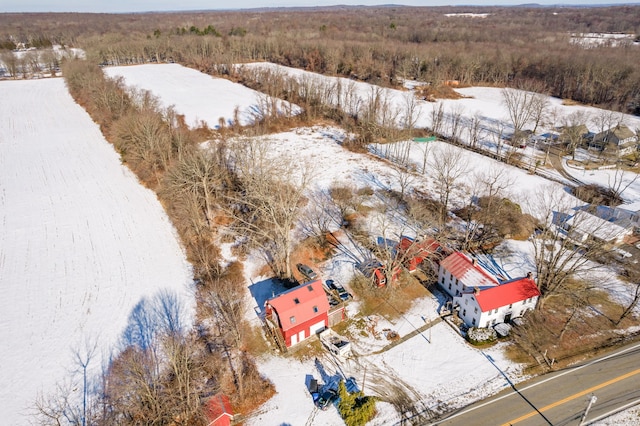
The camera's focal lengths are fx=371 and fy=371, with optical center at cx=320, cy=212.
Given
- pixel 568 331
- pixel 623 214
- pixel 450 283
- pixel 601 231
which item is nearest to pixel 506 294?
pixel 450 283

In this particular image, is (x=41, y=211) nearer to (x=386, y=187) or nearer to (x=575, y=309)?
(x=386, y=187)

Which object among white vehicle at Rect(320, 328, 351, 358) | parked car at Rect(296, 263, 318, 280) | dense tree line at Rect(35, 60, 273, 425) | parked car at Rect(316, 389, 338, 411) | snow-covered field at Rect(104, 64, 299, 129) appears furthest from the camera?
snow-covered field at Rect(104, 64, 299, 129)

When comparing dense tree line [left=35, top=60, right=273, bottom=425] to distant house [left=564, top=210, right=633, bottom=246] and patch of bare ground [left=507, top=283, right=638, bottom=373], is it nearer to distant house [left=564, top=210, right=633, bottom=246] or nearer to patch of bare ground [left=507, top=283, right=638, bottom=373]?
patch of bare ground [left=507, top=283, right=638, bottom=373]

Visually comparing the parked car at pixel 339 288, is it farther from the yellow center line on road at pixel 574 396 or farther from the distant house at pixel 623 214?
the distant house at pixel 623 214

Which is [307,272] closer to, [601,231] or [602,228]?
[601,231]

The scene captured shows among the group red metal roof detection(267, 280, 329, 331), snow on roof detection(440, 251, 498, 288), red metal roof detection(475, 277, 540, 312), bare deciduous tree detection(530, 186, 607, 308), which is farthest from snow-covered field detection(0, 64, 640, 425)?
red metal roof detection(475, 277, 540, 312)

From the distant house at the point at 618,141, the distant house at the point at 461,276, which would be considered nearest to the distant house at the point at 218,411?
the distant house at the point at 461,276

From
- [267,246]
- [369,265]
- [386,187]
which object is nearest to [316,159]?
[386,187]
